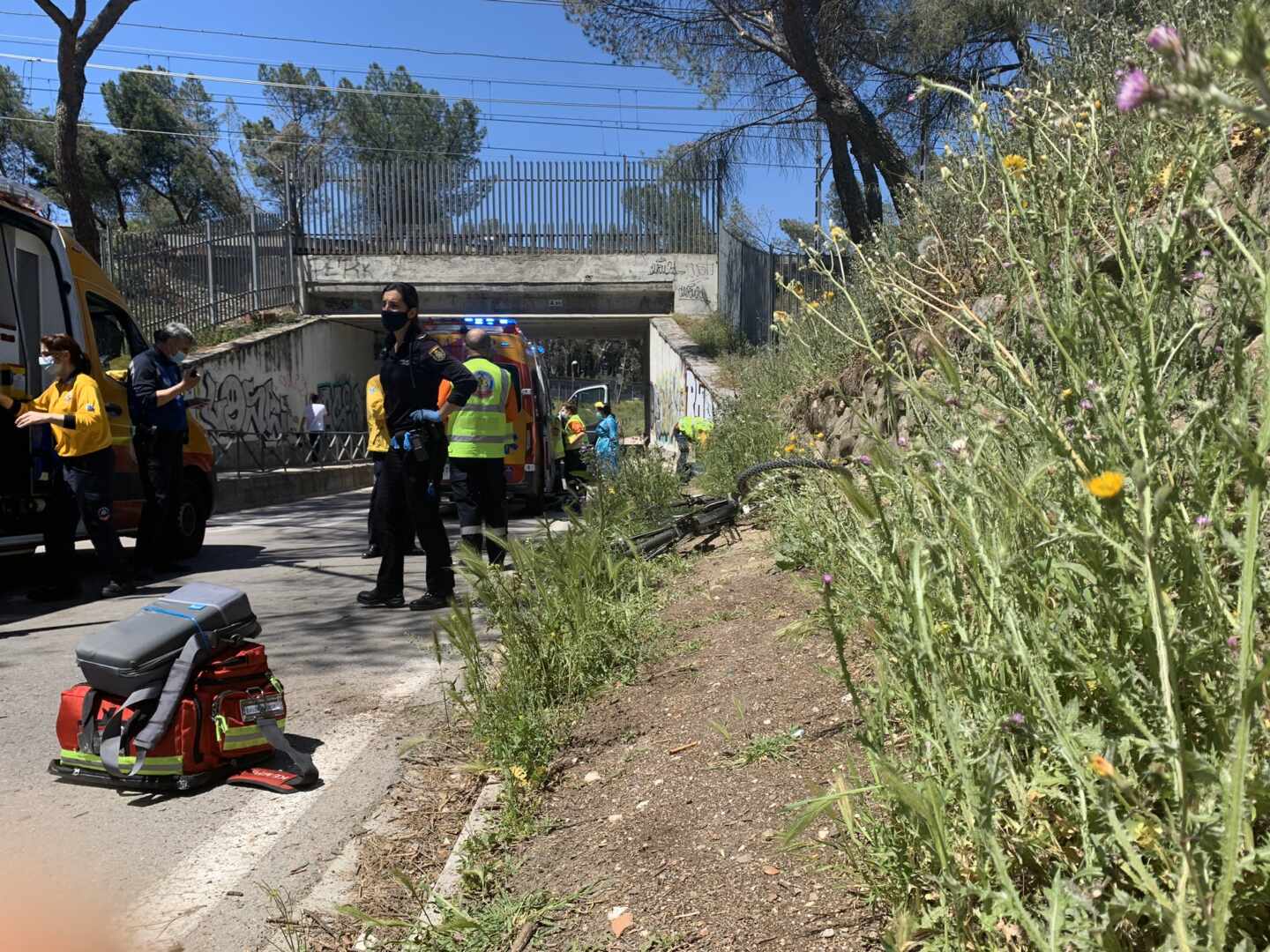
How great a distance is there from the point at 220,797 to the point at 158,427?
16.7 feet

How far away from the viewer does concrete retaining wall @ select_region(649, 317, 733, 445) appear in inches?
598

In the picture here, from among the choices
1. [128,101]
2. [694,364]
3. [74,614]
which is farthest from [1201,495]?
[128,101]

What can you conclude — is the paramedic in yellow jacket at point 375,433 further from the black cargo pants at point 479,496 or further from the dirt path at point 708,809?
the dirt path at point 708,809

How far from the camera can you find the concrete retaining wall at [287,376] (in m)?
18.4

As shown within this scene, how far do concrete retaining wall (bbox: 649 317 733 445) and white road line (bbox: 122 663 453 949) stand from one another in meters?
9.08

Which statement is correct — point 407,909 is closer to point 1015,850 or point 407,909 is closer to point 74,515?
point 1015,850

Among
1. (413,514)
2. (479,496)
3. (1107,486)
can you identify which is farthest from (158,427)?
Result: (1107,486)

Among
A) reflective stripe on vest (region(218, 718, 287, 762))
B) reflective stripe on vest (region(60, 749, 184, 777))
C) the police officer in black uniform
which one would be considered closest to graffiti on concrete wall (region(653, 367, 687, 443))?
the police officer in black uniform

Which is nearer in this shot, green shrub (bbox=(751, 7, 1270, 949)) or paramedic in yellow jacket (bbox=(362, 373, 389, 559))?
green shrub (bbox=(751, 7, 1270, 949))

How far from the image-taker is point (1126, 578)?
155 cm

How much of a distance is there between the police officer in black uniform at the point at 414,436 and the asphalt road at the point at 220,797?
0.35 meters

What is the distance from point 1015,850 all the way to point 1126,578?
1.64 feet

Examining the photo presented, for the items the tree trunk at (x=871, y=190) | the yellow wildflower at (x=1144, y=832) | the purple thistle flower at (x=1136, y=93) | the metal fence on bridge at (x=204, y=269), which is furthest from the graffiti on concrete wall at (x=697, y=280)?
the purple thistle flower at (x=1136, y=93)

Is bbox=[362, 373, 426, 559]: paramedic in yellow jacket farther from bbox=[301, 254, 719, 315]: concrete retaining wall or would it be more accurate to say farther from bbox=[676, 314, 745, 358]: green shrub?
bbox=[301, 254, 719, 315]: concrete retaining wall
